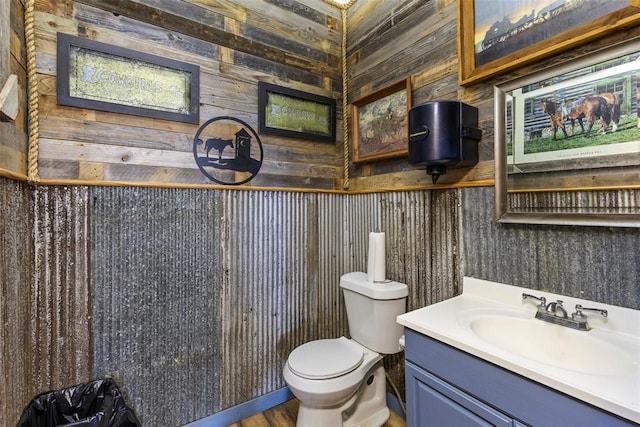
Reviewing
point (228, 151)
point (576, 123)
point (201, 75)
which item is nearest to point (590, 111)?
point (576, 123)

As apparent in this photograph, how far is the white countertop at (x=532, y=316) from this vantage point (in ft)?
2.25

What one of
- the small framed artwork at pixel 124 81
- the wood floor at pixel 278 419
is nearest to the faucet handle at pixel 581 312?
the wood floor at pixel 278 419

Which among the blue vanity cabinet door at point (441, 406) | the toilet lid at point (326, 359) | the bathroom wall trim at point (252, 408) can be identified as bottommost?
the bathroom wall trim at point (252, 408)

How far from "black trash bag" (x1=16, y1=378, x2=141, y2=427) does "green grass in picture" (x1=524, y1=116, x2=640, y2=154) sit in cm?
198

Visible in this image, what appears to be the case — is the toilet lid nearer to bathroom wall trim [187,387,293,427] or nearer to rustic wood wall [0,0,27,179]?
bathroom wall trim [187,387,293,427]

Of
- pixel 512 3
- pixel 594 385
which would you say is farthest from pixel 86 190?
pixel 512 3

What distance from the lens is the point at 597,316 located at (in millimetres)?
1030

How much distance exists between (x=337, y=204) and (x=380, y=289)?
0.73m

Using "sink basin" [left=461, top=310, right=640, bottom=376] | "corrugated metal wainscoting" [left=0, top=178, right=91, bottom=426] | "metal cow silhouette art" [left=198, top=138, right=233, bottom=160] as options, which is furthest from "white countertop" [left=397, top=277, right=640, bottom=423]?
"corrugated metal wainscoting" [left=0, top=178, right=91, bottom=426]

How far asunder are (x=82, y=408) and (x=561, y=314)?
199cm

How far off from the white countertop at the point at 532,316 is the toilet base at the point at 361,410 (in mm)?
674

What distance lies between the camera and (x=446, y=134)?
52.0 inches

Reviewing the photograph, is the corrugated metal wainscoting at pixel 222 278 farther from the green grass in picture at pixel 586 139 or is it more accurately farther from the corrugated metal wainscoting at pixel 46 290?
the green grass in picture at pixel 586 139

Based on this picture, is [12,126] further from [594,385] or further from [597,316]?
[597,316]
